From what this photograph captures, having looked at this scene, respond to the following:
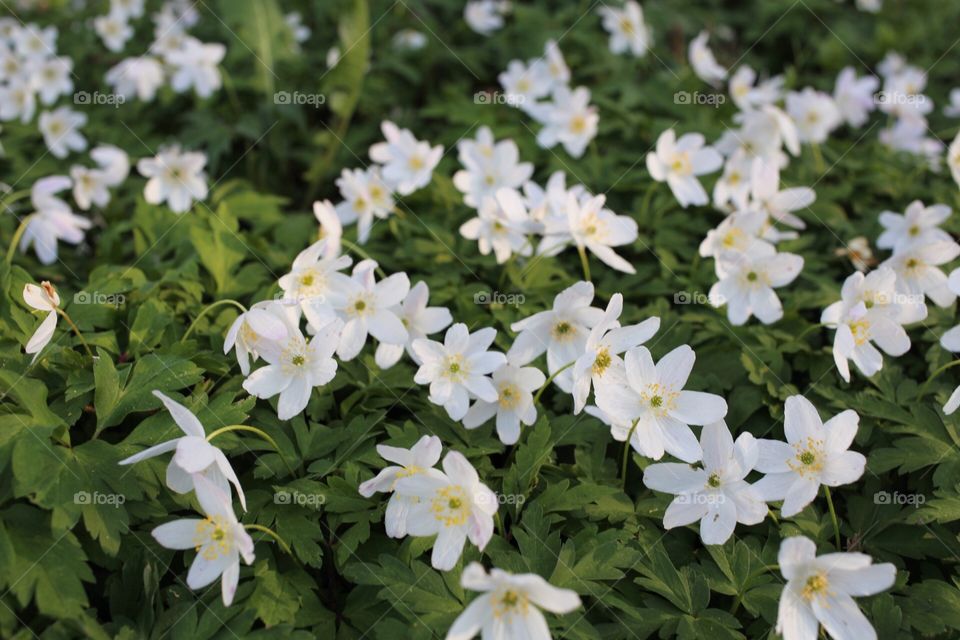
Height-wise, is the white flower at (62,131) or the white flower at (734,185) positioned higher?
the white flower at (734,185)

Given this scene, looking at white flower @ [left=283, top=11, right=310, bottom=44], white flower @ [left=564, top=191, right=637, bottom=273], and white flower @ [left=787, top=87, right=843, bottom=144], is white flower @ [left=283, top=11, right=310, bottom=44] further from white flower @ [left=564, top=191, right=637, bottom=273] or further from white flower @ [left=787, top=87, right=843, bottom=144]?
white flower @ [left=787, top=87, right=843, bottom=144]

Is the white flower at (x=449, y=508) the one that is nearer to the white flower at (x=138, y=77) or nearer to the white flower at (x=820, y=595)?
the white flower at (x=820, y=595)

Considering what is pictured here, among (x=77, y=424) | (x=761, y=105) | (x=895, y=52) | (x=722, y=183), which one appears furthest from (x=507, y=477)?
(x=895, y=52)

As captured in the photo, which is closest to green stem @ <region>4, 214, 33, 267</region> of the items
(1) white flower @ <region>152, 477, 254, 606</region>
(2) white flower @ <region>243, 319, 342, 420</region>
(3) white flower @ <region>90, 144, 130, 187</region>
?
(3) white flower @ <region>90, 144, 130, 187</region>

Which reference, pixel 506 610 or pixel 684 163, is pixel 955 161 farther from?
pixel 506 610

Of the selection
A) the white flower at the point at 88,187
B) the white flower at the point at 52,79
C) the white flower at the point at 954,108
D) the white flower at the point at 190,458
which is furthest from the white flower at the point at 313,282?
the white flower at the point at 954,108

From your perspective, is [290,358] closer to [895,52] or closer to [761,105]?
[761,105]
